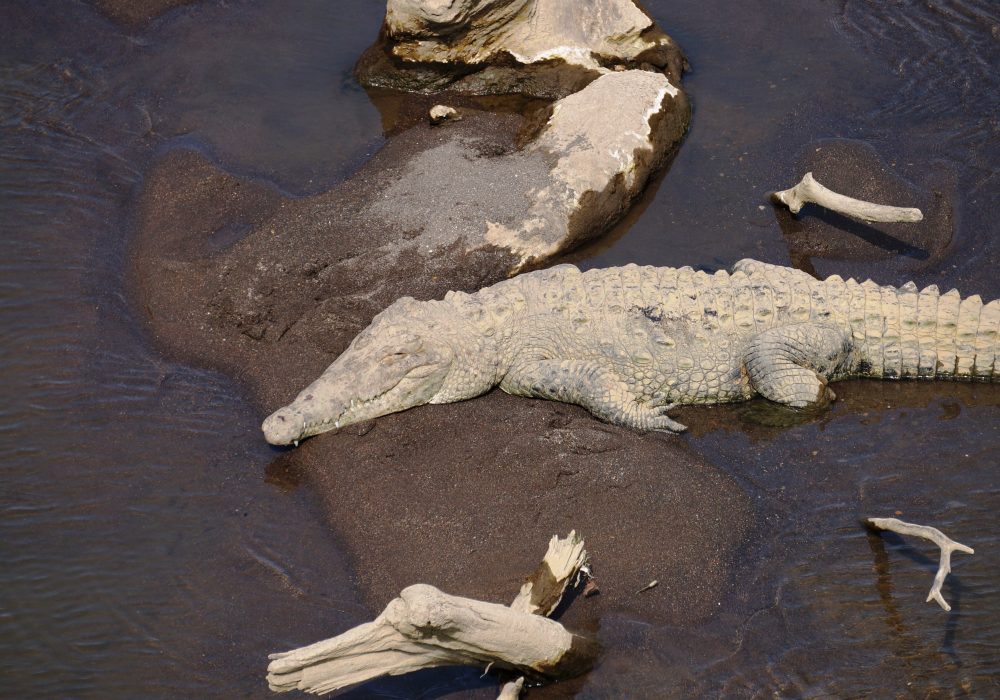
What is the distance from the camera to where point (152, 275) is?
762cm

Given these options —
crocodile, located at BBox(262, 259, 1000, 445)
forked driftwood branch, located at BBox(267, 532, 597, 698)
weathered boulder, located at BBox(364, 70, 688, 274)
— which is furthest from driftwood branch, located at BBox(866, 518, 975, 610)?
weathered boulder, located at BBox(364, 70, 688, 274)

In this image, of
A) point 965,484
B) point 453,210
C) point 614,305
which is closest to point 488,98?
point 453,210

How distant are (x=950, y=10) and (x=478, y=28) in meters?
5.26

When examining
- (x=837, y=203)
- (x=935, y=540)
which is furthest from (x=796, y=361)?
(x=837, y=203)

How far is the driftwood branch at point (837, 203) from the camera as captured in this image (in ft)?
24.8

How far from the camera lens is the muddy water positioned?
5.02m

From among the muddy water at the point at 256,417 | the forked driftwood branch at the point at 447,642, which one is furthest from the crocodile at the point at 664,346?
the forked driftwood branch at the point at 447,642

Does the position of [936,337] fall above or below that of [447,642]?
above

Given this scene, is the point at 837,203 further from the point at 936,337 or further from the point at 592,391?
the point at 592,391

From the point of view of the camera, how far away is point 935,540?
4902 mm

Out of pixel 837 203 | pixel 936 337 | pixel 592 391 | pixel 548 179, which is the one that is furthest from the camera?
pixel 548 179

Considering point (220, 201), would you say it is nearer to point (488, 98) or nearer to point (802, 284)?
point (488, 98)

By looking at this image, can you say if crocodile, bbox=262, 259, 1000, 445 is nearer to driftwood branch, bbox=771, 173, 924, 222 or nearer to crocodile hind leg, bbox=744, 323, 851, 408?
crocodile hind leg, bbox=744, 323, 851, 408

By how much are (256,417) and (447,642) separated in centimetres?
277
